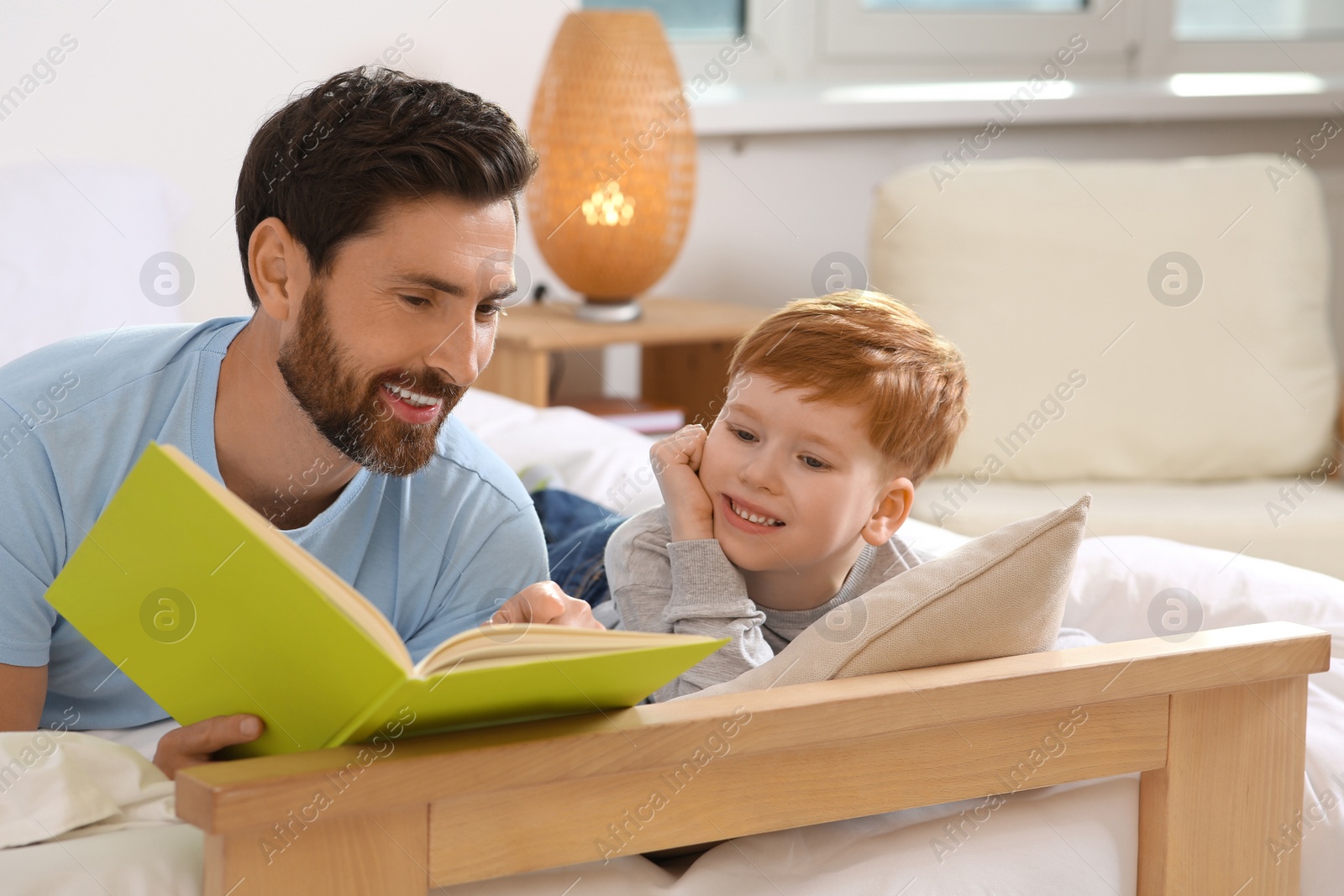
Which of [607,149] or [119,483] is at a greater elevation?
[607,149]

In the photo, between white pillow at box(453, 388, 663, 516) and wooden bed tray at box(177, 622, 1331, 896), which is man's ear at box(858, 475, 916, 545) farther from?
white pillow at box(453, 388, 663, 516)

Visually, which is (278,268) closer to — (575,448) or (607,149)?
(575,448)

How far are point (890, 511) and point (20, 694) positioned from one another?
712mm

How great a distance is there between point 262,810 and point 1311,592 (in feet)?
3.31

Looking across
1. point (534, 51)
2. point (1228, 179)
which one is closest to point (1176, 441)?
point (1228, 179)

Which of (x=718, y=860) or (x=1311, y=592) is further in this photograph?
(x=1311, y=592)

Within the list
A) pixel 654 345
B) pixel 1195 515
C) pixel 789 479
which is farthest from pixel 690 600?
pixel 654 345

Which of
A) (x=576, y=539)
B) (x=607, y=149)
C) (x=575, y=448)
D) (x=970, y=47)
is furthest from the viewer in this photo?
(x=970, y=47)

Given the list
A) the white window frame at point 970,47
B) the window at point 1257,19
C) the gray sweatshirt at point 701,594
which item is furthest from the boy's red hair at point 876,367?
the window at point 1257,19

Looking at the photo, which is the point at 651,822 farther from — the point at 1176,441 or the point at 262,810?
the point at 1176,441

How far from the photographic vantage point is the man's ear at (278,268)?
1086 millimetres

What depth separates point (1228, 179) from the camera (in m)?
2.41

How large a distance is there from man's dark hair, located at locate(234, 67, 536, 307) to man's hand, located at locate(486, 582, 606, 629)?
326 mm

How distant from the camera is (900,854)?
93 centimetres
